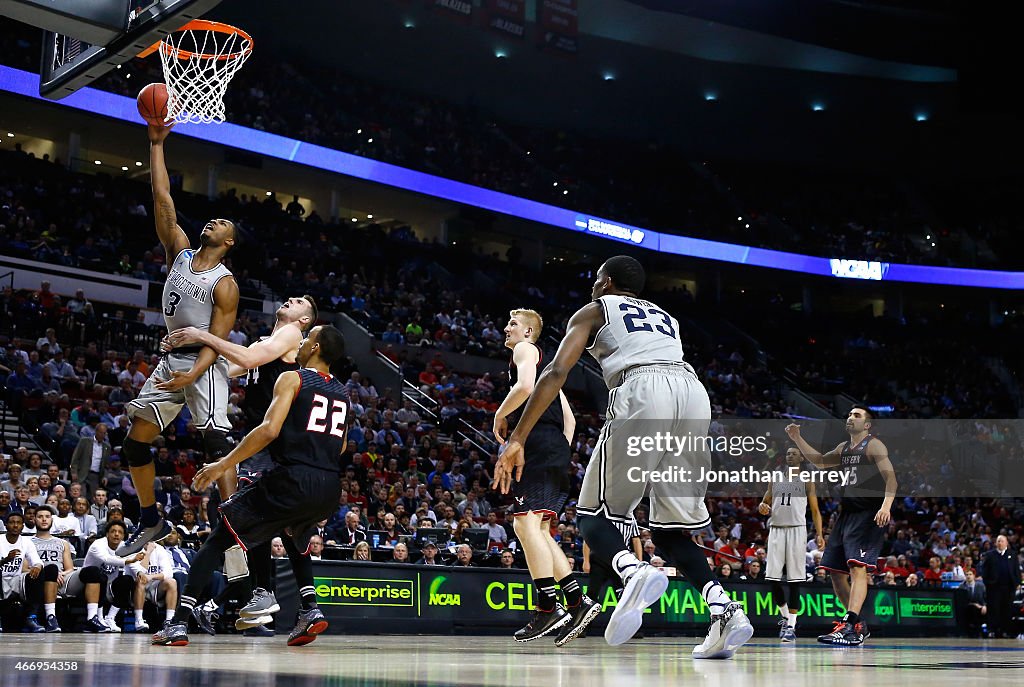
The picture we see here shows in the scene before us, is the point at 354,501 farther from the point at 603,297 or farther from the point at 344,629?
the point at 603,297

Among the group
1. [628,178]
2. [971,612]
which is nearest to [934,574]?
[971,612]

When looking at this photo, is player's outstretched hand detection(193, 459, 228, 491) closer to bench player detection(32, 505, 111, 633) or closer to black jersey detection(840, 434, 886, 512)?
bench player detection(32, 505, 111, 633)

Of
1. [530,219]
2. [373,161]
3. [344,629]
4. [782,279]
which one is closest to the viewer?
[344,629]

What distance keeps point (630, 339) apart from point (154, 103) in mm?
3516

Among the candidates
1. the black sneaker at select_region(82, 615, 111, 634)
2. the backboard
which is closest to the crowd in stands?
the black sneaker at select_region(82, 615, 111, 634)

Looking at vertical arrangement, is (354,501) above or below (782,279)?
below

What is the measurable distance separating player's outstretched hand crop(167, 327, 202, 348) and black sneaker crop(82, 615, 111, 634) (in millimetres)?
4663

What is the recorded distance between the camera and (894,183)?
133 ft

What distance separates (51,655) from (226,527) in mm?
1428

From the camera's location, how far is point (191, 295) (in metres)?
6.88

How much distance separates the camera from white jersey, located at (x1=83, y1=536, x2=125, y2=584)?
1053cm

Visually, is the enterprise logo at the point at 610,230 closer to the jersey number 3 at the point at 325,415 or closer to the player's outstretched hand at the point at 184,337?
the player's outstretched hand at the point at 184,337

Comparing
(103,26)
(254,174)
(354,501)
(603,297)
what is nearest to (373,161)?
(254,174)

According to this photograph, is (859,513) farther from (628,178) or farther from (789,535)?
(628,178)
